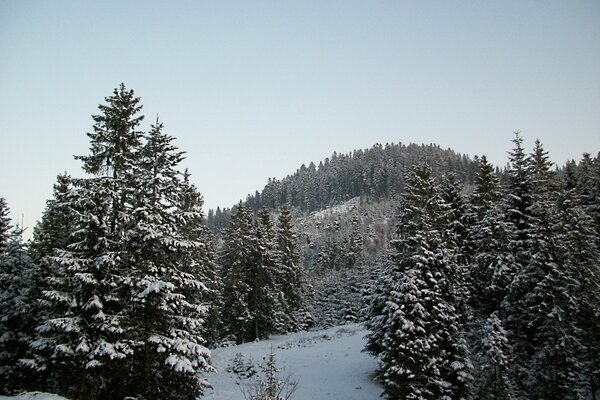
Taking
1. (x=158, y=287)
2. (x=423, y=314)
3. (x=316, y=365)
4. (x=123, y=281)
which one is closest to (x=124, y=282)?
(x=123, y=281)

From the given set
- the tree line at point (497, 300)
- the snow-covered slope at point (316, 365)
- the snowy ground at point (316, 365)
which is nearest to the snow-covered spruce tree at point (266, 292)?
the snowy ground at point (316, 365)

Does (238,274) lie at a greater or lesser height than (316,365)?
greater

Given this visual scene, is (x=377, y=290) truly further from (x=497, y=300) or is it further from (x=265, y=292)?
(x=265, y=292)

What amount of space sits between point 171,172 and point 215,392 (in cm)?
1705

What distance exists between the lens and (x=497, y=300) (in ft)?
94.3

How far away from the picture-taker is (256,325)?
1690 inches

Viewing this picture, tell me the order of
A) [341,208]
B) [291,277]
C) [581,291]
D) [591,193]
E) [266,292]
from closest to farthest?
[581,291], [591,193], [266,292], [291,277], [341,208]

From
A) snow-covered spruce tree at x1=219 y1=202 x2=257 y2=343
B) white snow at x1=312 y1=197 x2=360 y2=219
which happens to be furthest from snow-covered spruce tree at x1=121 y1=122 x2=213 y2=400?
white snow at x1=312 y1=197 x2=360 y2=219

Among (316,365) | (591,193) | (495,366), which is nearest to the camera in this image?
(495,366)

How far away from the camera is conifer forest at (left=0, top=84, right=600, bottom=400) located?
1728 centimetres

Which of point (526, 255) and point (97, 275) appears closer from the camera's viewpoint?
point (97, 275)

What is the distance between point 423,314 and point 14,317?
2391 cm

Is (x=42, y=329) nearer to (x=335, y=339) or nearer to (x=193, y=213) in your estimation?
(x=193, y=213)

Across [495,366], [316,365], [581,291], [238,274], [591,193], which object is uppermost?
[591,193]
